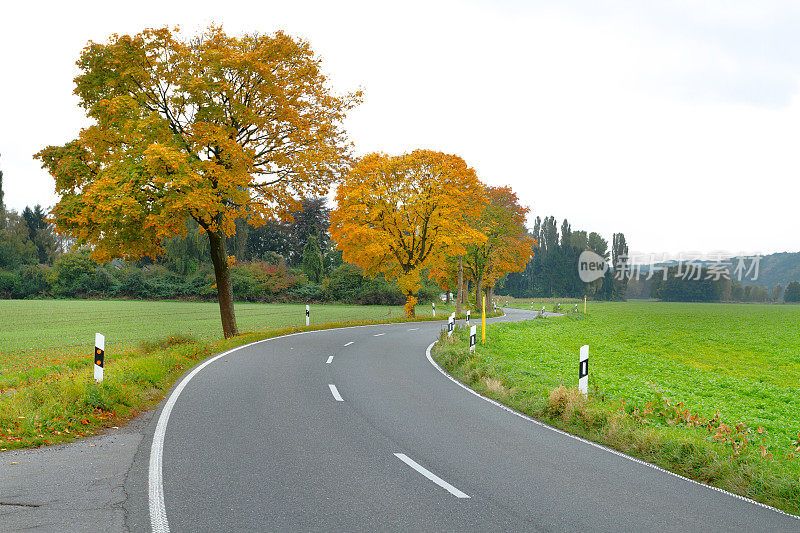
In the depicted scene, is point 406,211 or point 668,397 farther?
point 406,211

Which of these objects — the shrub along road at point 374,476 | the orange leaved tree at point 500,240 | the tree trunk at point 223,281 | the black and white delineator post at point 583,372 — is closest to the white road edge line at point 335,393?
the shrub along road at point 374,476

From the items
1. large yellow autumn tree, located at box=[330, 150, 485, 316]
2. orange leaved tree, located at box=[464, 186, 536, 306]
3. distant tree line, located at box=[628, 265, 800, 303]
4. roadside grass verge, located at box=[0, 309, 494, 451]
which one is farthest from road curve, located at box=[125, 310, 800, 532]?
distant tree line, located at box=[628, 265, 800, 303]

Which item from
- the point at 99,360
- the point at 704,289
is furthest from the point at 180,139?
the point at 704,289

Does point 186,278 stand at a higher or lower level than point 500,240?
lower

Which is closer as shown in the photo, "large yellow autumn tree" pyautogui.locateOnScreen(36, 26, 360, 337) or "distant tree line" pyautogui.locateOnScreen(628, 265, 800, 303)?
"large yellow autumn tree" pyautogui.locateOnScreen(36, 26, 360, 337)

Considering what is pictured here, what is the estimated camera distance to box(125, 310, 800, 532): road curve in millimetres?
4742

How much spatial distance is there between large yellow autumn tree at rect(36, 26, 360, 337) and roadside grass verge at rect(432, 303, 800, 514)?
360 inches

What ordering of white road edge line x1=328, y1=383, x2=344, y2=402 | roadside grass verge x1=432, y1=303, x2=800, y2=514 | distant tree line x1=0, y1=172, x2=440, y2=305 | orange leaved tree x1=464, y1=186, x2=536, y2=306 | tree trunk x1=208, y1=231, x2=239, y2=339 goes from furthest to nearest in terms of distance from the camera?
1. distant tree line x1=0, y1=172, x2=440, y2=305
2. orange leaved tree x1=464, y1=186, x2=536, y2=306
3. tree trunk x1=208, y1=231, x2=239, y2=339
4. white road edge line x1=328, y1=383, x2=344, y2=402
5. roadside grass verge x1=432, y1=303, x2=800, y2=514

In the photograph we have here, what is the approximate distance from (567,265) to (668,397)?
352 feet

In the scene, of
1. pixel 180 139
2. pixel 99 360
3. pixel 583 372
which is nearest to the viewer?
pixel 99 360

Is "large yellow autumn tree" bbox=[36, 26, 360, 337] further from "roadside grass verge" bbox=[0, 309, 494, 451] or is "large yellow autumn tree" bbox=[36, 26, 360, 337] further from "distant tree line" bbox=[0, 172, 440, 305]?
"distant tree line" bbox=[0, 172, 440, 305]

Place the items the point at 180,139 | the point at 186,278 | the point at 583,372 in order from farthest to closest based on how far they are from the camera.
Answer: the point at 186,278
the point at 180,139
the point at 583,372

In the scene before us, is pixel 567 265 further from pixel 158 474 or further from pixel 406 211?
pixel 158 474

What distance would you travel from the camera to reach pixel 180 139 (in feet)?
59.5
